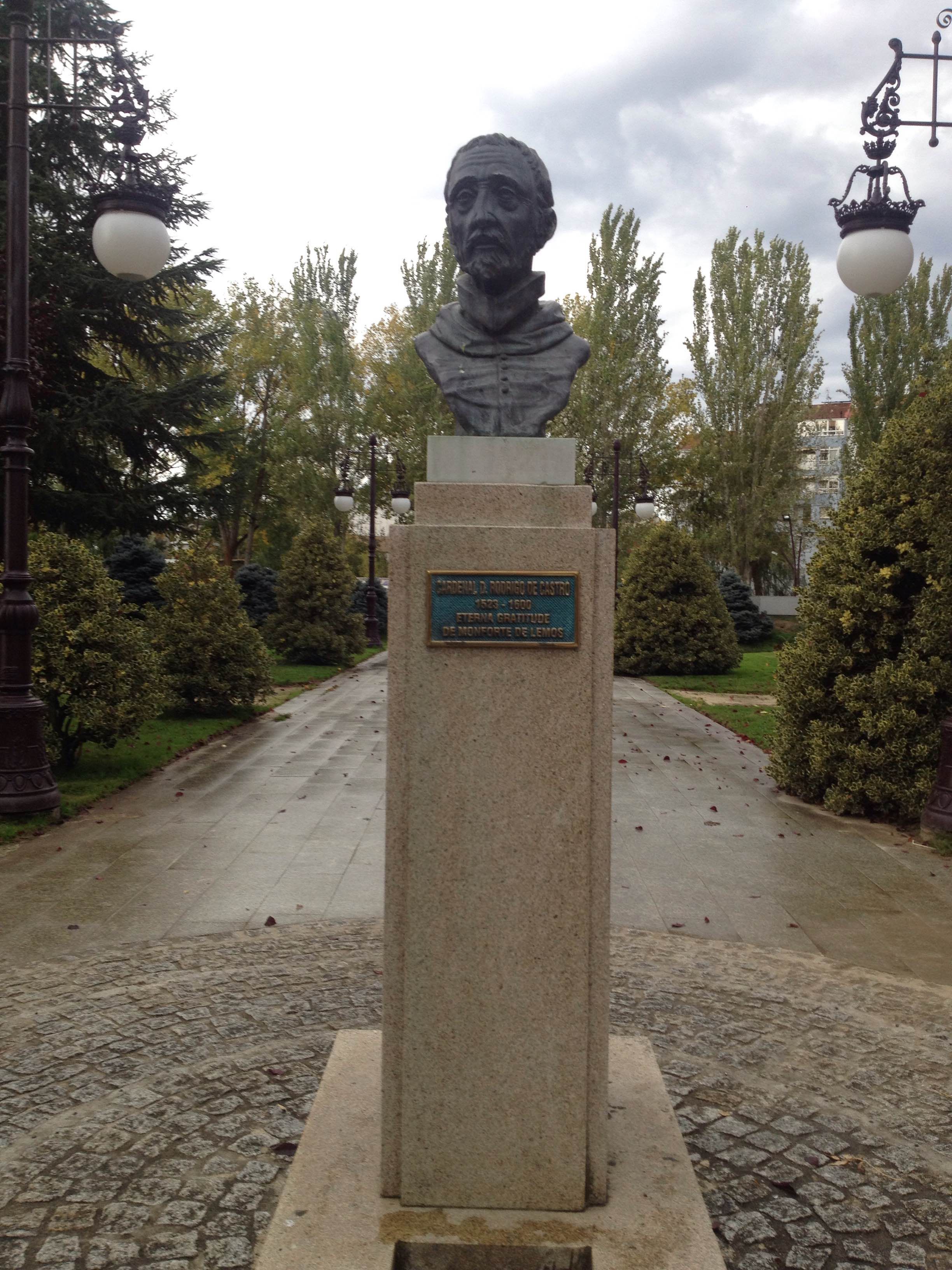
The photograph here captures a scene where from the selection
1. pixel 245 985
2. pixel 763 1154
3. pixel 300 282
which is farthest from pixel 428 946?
pixel 300 282

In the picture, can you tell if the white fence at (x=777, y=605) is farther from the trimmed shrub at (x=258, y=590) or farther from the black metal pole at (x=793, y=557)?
the trimmed shrub at (x=258, y=590)

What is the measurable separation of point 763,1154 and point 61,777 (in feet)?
28.8

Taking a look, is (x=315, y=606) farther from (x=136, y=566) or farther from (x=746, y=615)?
(x=746, y=615)

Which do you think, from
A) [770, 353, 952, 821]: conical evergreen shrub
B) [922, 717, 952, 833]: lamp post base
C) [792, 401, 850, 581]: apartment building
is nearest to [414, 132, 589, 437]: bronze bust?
[922, 717, 952, 833]: lamp post base

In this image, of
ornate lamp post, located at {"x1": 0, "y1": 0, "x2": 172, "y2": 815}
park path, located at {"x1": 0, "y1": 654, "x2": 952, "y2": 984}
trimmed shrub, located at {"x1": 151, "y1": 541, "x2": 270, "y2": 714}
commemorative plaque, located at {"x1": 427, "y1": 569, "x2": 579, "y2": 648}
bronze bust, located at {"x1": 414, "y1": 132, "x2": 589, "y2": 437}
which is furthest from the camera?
trimmed shrub, located at {"x1": 151, "y1": 541, "x2": 270, "y2": 714}

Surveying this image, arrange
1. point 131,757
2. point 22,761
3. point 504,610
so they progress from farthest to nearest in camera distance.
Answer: point 131,757
point 22,761
point 504,610

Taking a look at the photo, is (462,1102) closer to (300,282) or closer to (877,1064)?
(877,1064)

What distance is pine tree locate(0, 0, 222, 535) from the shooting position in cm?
2208

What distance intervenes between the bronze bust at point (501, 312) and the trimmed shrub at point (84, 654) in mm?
7339

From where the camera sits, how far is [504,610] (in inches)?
123

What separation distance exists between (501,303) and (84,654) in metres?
7.58

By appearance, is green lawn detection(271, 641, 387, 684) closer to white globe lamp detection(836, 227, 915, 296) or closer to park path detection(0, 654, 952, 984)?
park path detection(0, 654, 952, 984)

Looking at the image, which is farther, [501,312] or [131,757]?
[131,757]

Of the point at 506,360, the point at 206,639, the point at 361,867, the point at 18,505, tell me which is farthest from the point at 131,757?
the point at 506,360
